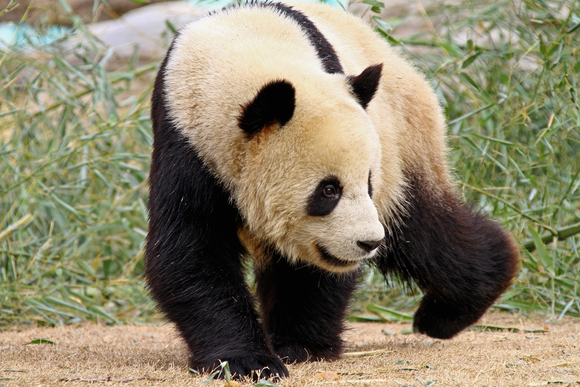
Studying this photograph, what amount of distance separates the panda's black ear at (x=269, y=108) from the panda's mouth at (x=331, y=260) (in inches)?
21.2

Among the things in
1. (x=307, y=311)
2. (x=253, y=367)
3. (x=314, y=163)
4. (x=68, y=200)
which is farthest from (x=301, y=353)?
(x=68, y=200)

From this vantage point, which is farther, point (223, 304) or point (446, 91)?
point (446, 91)

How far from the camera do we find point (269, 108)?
7.86 ft

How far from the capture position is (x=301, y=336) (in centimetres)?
308

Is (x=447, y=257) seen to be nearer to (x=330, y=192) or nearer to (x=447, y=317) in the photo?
(x=447, y=317)

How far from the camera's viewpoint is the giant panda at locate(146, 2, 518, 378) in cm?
244

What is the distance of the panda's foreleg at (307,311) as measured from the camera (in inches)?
120

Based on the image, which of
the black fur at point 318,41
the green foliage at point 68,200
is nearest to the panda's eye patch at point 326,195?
the black fur at point 318,41

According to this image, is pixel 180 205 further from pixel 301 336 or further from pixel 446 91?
pixel 446 91

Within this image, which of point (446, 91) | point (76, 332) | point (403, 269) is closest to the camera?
point (403, 269)

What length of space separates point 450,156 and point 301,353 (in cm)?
181

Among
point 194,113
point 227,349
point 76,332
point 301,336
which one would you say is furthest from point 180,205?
point 76,332

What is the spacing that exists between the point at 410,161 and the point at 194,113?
1167 mm

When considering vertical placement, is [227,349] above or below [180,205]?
below
